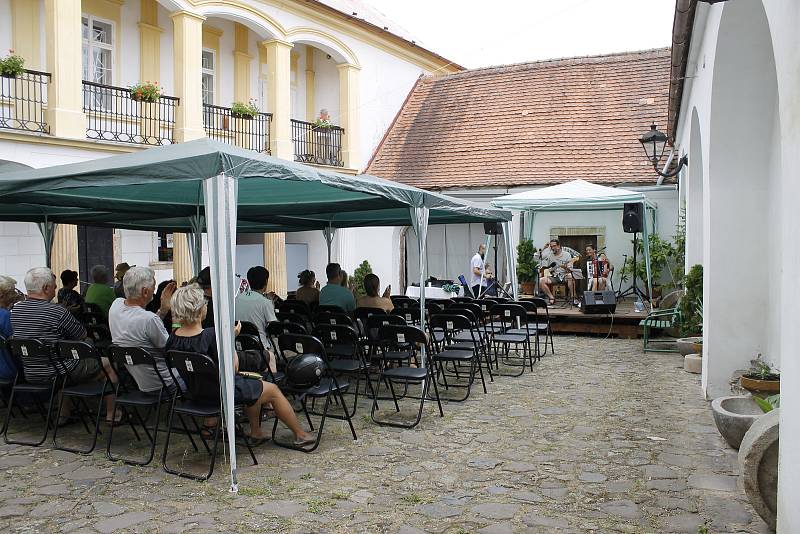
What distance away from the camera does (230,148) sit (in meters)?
4.65

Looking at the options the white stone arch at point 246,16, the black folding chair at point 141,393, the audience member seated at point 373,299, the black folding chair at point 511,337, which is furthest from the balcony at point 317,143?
the black folding chair at point 141,393

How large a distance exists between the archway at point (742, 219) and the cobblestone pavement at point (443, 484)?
2.69 feet

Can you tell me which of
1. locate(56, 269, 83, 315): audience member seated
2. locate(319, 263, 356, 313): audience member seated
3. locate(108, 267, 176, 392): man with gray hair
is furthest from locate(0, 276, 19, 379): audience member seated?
locate(319, 263, 356, 313): audience member seated

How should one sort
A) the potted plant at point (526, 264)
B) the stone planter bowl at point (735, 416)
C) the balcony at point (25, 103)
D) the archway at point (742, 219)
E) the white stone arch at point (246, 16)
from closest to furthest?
the stone planter bowl at point (735, 416), the archway at point (742, 219), the balcony at point (25, 103), the white stone arch at point (246, 16), the potted plant at point (526, 264)

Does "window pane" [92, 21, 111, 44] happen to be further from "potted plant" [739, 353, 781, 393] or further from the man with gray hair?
"potted plant" [739, 353, 781, 393]

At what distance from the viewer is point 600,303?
1185 centimetres

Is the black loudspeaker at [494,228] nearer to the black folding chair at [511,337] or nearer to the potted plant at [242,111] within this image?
Result: the black folding chair at [511,337]

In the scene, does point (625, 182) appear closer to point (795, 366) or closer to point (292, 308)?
point (292, 308)

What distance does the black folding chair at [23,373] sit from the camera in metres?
5.20

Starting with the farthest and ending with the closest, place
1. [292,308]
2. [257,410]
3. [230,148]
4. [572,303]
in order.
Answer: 1. [572,303]
2. [292,308]
3. [257,410]
4. [230,148]

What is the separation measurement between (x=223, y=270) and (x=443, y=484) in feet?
6.64

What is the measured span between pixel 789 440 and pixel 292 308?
6.42 m

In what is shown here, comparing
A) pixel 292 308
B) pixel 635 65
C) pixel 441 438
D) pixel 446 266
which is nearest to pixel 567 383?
pixel 441 438

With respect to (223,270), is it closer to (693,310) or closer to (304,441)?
(304,441)
